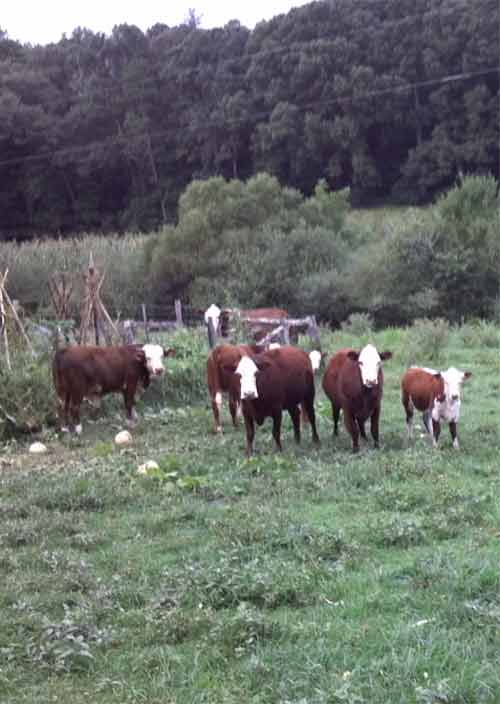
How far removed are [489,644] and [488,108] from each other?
41571 millimetres

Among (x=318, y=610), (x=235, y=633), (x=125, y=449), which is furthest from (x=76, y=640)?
(x=125, y=449)

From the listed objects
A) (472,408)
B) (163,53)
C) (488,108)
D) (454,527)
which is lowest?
(472,408)

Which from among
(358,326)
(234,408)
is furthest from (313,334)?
(234,408)

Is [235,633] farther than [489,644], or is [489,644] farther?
[235,633]

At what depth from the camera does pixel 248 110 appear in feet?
162

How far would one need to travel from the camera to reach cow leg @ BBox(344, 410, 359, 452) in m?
11.1

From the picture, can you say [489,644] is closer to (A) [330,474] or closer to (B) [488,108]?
(A) [330,474]

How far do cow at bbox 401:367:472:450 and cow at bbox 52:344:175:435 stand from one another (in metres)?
4.51

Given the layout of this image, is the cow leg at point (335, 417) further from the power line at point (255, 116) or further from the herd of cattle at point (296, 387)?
the power line at point (255, 116)

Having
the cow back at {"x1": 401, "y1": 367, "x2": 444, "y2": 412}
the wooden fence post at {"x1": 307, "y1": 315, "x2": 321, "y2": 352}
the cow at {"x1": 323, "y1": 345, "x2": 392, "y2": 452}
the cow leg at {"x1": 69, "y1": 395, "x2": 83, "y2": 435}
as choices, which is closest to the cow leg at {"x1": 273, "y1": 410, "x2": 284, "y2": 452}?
the cow at {"x1": 323, "y1": 345, "x2": 392, "y2": 452}

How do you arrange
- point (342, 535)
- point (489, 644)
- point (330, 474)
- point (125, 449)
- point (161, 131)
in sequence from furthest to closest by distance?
point (161, 131)
point (125, 449)
point (330, 474)
point (342, 535)
point (489, 644)

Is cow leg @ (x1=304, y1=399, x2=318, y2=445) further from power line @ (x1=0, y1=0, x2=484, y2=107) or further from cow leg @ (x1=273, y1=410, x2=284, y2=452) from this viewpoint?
power line @ (x1=0, y1=0, x2=484, y2=107)

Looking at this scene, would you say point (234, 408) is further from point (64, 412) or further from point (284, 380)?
point (64, 412)

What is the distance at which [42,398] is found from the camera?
14320mm
